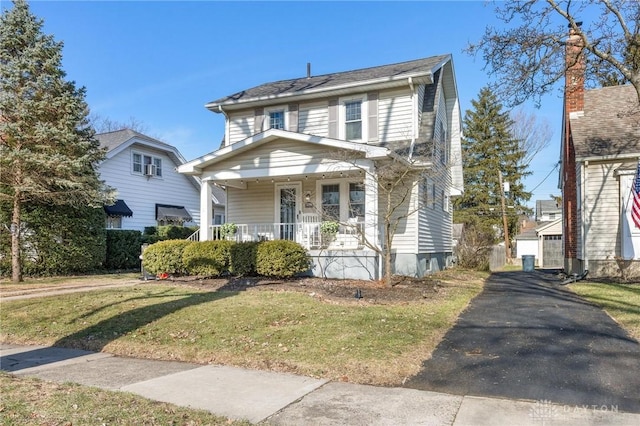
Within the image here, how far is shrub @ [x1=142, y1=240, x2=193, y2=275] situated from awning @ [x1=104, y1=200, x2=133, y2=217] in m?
7.66

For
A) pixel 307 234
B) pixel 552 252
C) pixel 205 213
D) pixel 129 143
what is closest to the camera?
pixel 307 234

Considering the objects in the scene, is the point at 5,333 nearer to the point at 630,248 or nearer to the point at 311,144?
the point at 311,144

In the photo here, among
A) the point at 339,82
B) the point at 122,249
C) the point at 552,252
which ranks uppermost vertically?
the point at 339,82

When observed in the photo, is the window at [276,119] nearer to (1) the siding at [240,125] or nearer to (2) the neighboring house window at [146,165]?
(1) the siding at [240,125]

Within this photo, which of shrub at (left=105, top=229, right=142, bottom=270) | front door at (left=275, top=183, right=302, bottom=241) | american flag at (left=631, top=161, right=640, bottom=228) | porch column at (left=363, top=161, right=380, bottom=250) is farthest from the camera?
shrub at (left=105, top=229, right=142, bottom=270)

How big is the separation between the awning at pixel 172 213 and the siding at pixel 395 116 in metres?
13.8

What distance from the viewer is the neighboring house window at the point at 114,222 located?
2048 cm

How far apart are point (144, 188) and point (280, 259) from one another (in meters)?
13.5

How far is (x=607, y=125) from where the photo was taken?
14.4 metres

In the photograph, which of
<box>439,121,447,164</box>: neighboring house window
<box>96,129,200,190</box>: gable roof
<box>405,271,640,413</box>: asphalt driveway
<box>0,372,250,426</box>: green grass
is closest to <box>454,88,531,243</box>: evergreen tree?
<box>439,121,447,164</box>: neighboring house window

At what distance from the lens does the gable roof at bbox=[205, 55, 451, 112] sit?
13.8 metres

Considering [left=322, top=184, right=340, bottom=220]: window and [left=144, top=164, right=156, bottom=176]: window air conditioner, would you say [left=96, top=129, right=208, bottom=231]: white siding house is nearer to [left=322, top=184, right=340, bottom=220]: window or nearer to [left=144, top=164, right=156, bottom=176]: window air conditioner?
[left=144, top=164, right=156, bottom=176]: window air conditioner

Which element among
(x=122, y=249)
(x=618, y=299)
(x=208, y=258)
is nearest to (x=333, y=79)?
(x=208, y=258)

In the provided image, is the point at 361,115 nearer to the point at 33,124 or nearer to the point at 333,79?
the point at 333,79
